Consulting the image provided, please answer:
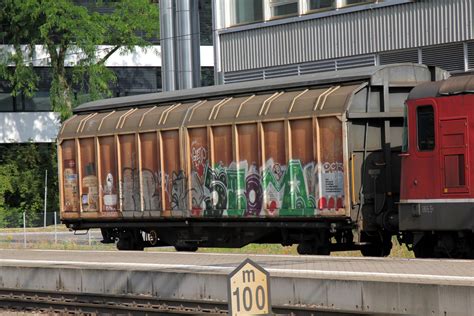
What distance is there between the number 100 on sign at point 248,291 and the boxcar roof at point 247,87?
10561mm

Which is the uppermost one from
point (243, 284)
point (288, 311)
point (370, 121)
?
point (370, 121)

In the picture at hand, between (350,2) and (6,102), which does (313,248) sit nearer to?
(350,2)

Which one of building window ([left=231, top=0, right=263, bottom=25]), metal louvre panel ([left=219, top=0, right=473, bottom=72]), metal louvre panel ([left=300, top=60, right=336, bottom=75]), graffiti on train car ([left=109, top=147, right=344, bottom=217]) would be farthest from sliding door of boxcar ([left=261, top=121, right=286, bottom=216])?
building window ([left=231, top=0, right=263, bottom=25])

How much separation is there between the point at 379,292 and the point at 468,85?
529 centimetres

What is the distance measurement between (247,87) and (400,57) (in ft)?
22.4

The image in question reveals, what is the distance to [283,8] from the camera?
3094 centimetres

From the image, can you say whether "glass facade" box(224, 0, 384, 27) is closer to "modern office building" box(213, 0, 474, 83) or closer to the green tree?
"modern office building" box(213, 0, 474, 83)

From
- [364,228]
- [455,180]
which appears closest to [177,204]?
[364,228]

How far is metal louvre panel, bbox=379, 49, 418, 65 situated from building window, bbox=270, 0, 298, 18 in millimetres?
3407

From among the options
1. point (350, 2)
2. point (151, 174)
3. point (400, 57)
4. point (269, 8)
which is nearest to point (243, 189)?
point (151, 174)

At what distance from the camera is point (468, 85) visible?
59.4 feet

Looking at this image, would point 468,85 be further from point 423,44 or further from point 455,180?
point 423,44

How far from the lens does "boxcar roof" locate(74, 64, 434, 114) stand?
2059cm

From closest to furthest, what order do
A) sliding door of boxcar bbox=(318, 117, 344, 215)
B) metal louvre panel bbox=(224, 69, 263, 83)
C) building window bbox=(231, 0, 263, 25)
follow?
sliding door of boxcar bbox=(318, 117, 344, 215), building window bbox=(231, 0, 263, 25), metal louvre panel bbox=(224, 69, 263, 83)
